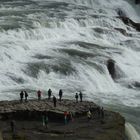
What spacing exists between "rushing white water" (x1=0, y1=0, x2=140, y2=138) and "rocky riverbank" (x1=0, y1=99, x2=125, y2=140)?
3890 millimetres

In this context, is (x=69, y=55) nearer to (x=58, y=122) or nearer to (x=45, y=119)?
(x=58, y=122)

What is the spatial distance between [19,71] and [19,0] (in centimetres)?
3054

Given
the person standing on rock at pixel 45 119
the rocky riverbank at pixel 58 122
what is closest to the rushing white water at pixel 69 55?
the rocky riverbank at pixel 58 122

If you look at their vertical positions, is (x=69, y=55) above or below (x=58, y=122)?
above

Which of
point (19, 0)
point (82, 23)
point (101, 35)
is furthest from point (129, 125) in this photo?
point (19, 0)

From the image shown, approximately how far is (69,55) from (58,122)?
1497 cm

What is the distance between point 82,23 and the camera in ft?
175

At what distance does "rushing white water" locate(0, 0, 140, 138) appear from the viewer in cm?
3572

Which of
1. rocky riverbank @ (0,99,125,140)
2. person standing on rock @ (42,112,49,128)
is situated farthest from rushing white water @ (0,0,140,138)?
person standing on rock @ (42,112,49,128)

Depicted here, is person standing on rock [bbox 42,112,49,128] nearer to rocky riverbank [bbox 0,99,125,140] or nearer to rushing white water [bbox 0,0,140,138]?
rocky riverbank [bbox 0,99,125,140]

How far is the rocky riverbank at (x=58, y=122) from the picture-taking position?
2469 cm

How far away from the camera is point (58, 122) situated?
2662 centimetres

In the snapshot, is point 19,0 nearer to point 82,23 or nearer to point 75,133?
point 82,23

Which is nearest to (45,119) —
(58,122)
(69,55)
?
(58,122)
